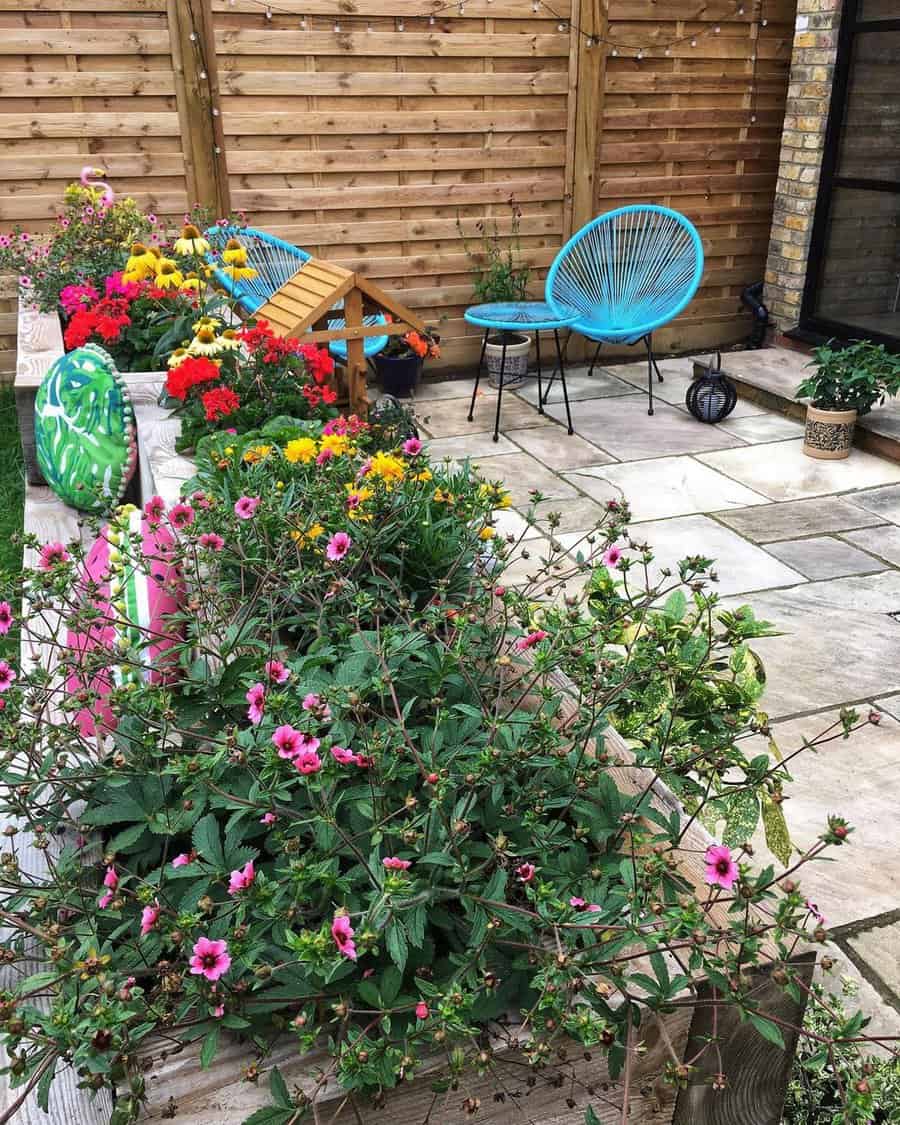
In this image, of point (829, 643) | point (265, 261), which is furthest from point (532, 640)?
point (265, 261)

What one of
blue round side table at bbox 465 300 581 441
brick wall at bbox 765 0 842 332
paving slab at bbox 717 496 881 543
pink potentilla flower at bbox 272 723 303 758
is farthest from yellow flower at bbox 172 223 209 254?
brick wall at bbox 765 0 842 332

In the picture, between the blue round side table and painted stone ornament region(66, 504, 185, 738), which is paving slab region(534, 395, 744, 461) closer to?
the blue round side table

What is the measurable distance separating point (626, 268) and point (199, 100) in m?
2.35

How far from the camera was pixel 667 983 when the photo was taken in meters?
0.95

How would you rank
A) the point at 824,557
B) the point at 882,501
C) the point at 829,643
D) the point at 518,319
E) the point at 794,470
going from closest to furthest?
the point at 829,643, the point at 824,557, the point at 882,501, the point at 794,470, the point at 518,319

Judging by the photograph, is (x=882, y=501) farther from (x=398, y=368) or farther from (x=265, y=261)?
(x=265, y=261)

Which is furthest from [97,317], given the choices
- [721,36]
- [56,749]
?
[721,36]

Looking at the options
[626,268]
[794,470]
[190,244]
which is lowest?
[794,470]

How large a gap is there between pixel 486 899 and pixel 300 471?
3.75 feet

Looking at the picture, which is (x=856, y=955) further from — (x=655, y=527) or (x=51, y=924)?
(x=655, y=527)

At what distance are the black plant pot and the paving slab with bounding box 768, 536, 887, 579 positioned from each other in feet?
7.95

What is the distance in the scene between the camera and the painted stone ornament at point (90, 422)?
2943mm

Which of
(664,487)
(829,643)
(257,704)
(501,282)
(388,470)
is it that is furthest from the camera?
(501,282)

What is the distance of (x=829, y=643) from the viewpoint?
9.53 ft
